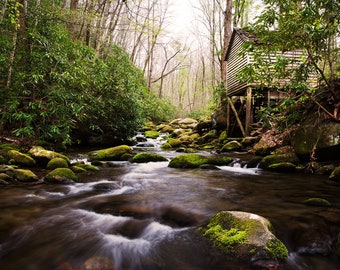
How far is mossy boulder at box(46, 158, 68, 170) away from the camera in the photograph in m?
6.32

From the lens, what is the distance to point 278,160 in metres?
7.29

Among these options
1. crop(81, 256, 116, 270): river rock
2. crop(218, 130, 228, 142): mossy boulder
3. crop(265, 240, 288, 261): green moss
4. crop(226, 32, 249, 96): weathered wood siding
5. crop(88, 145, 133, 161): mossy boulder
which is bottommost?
A: crop(81, 256, 116, 270): river rock

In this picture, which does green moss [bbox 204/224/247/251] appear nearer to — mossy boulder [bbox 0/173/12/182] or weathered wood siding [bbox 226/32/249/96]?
mossy boulder [bbox 0/173/12/182]

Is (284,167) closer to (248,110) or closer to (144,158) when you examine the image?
(144,158)

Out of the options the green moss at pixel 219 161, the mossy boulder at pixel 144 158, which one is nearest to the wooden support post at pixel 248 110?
the green moss at pixel 219 161

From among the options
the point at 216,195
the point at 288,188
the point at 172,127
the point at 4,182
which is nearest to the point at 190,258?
the point at 216,195

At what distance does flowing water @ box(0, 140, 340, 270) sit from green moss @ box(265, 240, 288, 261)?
9cm

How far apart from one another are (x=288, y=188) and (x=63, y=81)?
6.99m

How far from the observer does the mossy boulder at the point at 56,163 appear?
632cm

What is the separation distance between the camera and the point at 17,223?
10.7 feet

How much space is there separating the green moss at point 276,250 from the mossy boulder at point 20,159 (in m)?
6.31

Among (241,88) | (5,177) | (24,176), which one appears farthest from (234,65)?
(5,177)

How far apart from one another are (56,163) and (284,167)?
6.42 meters

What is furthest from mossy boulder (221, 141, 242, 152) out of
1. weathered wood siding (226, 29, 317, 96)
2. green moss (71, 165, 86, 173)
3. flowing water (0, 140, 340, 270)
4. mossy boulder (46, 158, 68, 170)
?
mossy boulder (46, 158, 68, 170)
